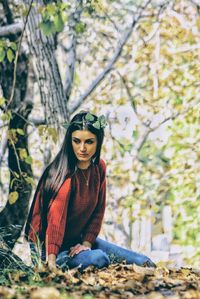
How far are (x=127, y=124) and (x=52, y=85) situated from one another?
3252mm

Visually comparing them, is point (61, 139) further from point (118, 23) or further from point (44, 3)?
point (118, 23)

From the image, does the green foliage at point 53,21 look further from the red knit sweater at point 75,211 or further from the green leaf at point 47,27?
the red knit sweater at point 75,211

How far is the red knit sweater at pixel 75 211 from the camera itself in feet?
19.3

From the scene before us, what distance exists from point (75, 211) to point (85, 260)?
491mm

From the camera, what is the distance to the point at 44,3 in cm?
745

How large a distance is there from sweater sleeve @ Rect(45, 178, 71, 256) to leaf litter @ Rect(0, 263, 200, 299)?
1.42 ft

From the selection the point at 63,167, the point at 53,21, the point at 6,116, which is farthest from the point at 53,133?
the point at 53,21

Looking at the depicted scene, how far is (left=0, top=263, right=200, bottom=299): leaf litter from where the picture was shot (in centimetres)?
410

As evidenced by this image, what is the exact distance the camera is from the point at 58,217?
5910 mm

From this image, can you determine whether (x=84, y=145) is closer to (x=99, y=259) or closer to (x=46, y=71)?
(x=99, y=259)

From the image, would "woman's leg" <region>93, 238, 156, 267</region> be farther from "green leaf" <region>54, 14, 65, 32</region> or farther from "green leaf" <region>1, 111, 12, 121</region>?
"green leaf" <region>54, 14, 65, 32</region>

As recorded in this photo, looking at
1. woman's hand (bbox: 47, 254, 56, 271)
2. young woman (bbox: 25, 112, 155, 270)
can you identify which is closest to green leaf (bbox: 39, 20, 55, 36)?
young woman (bbox: 25, 112, 155, 270)

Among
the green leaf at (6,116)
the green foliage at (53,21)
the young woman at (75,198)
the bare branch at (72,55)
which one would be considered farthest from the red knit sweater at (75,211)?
the bare branch at (72,55)

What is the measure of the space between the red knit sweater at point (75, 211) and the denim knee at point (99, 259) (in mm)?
289
